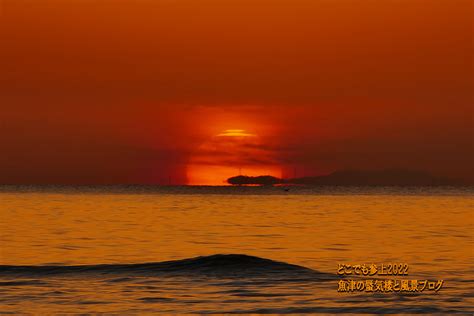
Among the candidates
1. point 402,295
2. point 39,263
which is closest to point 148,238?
point 39,263

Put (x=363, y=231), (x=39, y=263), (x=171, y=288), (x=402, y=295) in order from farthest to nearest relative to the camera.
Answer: (x=363, y=231) → (x=39, y=263) → (x=171, y=288) → (x=402, y=295)

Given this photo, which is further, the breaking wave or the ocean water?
the breaking wave

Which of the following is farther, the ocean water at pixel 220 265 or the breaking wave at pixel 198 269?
the breaking wave at pixel 198 269

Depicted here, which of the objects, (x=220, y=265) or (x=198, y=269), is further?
(x=220, y=265)

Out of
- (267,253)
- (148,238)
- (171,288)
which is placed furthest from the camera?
(148,238)

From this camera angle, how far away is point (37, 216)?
76.4 metres

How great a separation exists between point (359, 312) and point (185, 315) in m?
5.45

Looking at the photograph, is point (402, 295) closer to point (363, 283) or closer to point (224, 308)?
point (363, 283)

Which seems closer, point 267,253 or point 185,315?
point 185,315

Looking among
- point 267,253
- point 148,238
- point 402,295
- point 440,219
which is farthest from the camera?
point 440,219

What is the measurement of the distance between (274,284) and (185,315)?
7.35 metres

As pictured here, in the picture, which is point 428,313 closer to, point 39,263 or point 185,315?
point 185,315

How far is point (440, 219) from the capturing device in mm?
75438

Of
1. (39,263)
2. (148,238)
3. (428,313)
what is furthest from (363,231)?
(428,313)
